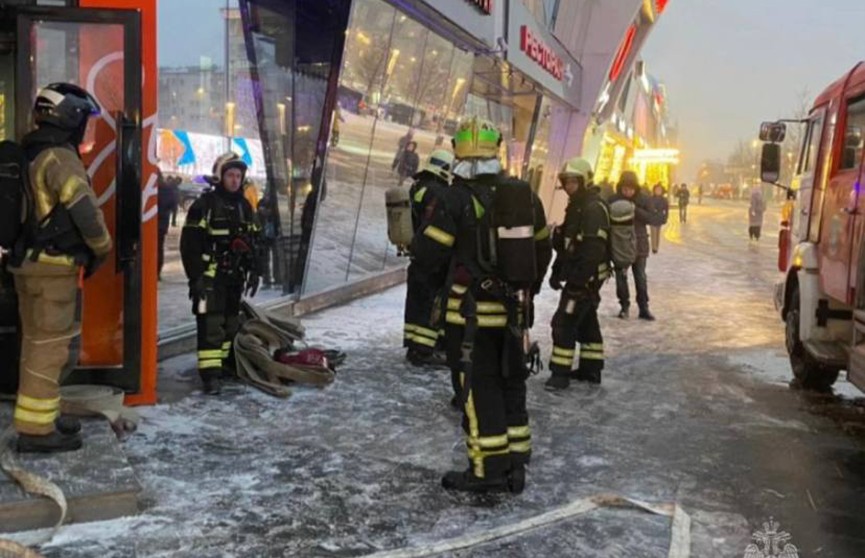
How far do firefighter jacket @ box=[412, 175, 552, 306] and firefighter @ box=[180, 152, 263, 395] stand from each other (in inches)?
87.3

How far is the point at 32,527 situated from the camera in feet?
11.7

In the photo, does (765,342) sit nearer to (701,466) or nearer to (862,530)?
(701,466)

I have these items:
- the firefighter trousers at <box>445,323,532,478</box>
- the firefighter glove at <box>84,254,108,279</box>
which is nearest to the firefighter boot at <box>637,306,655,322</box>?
the firefighter trousers at <box>445,323,532,478</box>

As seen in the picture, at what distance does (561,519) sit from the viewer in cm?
393

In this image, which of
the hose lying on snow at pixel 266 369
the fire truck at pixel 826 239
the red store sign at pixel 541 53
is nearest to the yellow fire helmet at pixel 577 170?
the fire truck at pixel 826 239

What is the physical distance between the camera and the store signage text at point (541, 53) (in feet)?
53.2

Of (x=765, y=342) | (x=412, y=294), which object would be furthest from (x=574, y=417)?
(x=765, y=342)

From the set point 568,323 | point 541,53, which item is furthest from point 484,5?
point 568,323

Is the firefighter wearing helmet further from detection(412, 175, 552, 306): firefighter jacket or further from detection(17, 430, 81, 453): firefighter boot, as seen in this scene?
detection(17, 430, 81, 453): firefighter boot

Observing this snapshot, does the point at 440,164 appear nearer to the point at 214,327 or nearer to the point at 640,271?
the point at 214,327

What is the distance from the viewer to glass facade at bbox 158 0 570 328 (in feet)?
24.0

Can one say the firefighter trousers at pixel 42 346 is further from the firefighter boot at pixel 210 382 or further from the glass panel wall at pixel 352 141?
the glass panel wall at pixel 352 141

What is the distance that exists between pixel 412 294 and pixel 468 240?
2.91 m

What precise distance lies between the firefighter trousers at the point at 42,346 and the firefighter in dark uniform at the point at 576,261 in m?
3.86
